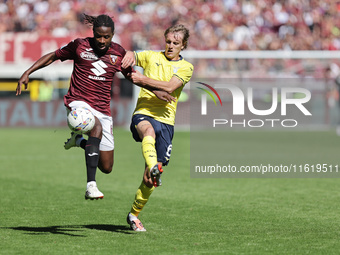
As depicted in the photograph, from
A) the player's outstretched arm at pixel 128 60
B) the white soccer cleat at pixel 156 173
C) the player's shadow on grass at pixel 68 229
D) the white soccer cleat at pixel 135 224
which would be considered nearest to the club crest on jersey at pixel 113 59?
the player's outstretched arm at pixel 128 60

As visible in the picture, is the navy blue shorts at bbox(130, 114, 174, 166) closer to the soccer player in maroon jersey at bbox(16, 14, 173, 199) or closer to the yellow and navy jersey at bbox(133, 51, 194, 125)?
the yellow and navy jersey at bbox(133, 51, 194, 125)

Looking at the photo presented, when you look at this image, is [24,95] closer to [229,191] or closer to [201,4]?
[201,4]

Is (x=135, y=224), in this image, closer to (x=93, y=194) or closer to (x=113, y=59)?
Answer: (x=93, y=194)

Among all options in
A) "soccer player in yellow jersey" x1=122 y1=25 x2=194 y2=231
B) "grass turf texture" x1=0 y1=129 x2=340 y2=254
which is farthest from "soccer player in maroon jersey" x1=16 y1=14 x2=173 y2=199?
"grass turf texture" x1=0 y1=129 x2=340 y2=254

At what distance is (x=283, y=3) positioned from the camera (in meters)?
28.5

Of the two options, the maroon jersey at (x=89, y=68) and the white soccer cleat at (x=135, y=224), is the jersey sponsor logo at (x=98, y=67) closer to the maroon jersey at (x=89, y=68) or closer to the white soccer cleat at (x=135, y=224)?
the maroon jersey at (x=89, y=68)

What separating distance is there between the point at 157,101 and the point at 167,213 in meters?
1.79

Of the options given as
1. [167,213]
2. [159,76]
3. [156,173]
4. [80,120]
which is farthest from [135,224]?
[159,76]

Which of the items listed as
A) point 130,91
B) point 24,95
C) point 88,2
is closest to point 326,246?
point 130,91

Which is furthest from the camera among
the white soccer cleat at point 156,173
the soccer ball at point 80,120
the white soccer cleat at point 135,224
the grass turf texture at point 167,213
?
the white soccer cleat at point 135,224

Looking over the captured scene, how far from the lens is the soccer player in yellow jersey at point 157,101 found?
700cm

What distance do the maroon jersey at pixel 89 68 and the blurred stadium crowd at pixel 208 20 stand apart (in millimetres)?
18421

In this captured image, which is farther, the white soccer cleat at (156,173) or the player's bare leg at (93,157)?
the player's bare leg at (93,157)

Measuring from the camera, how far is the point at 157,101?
24.1 feet
